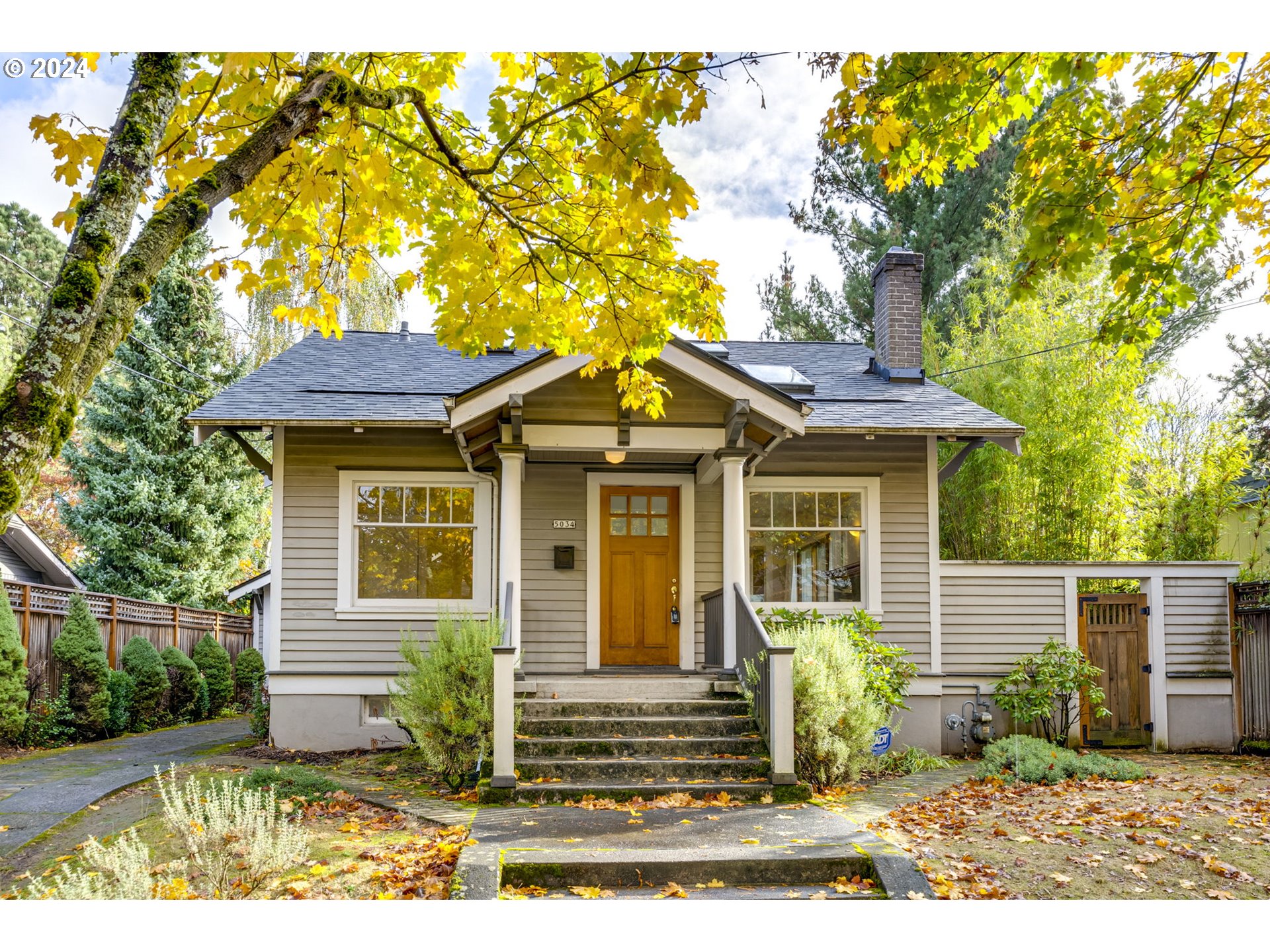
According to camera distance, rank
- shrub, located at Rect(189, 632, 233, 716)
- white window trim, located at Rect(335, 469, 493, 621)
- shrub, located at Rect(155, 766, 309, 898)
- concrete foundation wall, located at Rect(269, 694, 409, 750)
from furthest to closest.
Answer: shrub, located at Rect(189, 632, 233, 716)
white window trim, located at Rect(335, 469, 493, 621)
concrete foundation wall, located at Rect(269, 694, 409, 750)
shrub, located at Rect(155, 766, 309, 898)

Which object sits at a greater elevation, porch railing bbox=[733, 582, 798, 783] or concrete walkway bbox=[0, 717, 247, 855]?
porch railing bbox=[733, 582, 798, 783]

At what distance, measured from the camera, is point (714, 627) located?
862cm

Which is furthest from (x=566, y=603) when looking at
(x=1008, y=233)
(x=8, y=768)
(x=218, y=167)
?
(x=1008, y=233)

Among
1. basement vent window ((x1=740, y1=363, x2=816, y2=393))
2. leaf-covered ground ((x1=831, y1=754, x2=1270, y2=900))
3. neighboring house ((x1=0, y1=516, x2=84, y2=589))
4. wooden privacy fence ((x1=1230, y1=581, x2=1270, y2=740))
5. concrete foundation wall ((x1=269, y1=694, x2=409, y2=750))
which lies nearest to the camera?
leaf-covered ground ((x1=831, y1=754, x2=1270, y2=900))

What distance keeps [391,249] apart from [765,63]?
2636mm

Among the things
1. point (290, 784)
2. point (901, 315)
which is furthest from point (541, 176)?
point (901, 315)

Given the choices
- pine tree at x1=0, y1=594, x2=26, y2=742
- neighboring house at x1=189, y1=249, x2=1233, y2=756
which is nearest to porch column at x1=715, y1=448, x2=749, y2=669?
neighboring house at x1=189, y1=249, x2=1233, y2=756

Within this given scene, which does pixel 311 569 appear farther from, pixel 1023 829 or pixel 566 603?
pixel 1023 829

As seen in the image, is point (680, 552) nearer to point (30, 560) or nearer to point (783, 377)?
point (783, 377)

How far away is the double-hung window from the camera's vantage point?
891 cm

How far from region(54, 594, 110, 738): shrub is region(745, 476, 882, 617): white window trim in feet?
22.4

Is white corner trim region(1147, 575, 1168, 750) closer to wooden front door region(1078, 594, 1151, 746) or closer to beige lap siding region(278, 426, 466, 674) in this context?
wooden front door region(1078, 594, 1151, 746)

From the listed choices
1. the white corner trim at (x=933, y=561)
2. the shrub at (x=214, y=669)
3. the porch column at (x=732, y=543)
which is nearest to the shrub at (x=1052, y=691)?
the white corner trim at (x=933, y=561)

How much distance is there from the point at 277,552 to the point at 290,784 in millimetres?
3334
